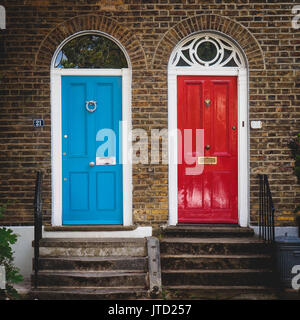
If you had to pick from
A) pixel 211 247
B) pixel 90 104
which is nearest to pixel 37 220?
pixel 90 104

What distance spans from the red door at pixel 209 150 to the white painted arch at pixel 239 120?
0.26ft

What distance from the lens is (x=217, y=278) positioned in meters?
5.80

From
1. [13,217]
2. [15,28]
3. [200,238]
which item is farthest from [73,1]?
[200,238]

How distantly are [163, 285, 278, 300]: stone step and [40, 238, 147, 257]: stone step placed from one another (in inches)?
28.7

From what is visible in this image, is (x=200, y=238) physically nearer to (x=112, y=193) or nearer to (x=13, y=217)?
(x=112, y=193)

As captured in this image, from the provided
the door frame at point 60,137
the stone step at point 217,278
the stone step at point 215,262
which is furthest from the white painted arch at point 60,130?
the stone step at point 217,278

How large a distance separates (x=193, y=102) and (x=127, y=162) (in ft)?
4.46

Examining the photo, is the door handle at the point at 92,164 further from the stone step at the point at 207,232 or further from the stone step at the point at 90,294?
the stone step at the point at 90,294

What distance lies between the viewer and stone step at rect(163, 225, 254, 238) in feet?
20.9

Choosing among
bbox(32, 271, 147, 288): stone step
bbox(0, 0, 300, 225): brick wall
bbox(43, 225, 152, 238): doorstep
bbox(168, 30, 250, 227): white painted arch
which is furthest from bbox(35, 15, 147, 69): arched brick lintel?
bbox(32, 271, 147, 288): stone step

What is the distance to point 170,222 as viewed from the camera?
652cm

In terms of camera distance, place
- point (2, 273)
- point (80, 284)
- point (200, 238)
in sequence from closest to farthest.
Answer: point (2, 273), point (80, 284), point (200, 238)

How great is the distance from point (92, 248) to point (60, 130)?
1.82m

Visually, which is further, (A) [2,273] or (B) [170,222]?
(B) [170,222]
